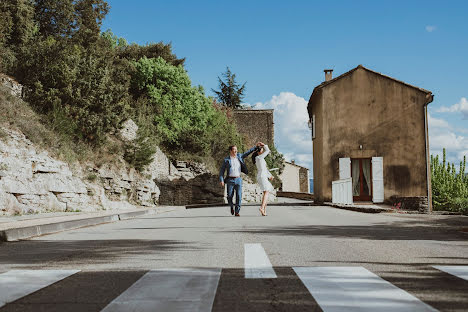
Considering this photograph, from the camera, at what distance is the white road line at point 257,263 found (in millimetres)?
4250

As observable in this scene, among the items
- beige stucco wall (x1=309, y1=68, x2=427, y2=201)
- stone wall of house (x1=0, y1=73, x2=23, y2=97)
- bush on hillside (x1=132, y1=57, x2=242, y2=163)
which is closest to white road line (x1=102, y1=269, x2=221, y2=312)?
stone wall of house (x1=0, y1=73, x2=23, y2=97)

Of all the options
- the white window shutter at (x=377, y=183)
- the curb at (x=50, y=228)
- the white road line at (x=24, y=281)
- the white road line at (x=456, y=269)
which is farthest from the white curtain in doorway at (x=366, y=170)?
the white road line at (x=24, y=281)

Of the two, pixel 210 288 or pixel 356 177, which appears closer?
pixel 210 288

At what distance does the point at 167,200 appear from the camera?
26.2 metres

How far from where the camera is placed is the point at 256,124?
59375 mm

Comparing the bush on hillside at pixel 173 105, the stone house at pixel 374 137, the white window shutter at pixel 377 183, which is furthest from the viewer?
the bush on hillside at pixel 173 105

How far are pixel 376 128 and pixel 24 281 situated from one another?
893 inches

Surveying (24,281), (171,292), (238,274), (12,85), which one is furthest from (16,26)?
(171,292)

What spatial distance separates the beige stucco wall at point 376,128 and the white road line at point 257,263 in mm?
19156

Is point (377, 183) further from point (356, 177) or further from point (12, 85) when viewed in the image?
point (12, 85)

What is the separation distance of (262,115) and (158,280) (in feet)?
184

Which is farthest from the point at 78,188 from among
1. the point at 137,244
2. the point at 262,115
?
the point at 262,115

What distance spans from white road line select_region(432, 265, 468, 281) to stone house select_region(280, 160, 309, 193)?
2296 inches

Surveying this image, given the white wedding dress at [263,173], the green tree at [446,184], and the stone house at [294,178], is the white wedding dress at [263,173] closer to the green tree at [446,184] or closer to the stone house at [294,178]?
the green tree at [446,184]
